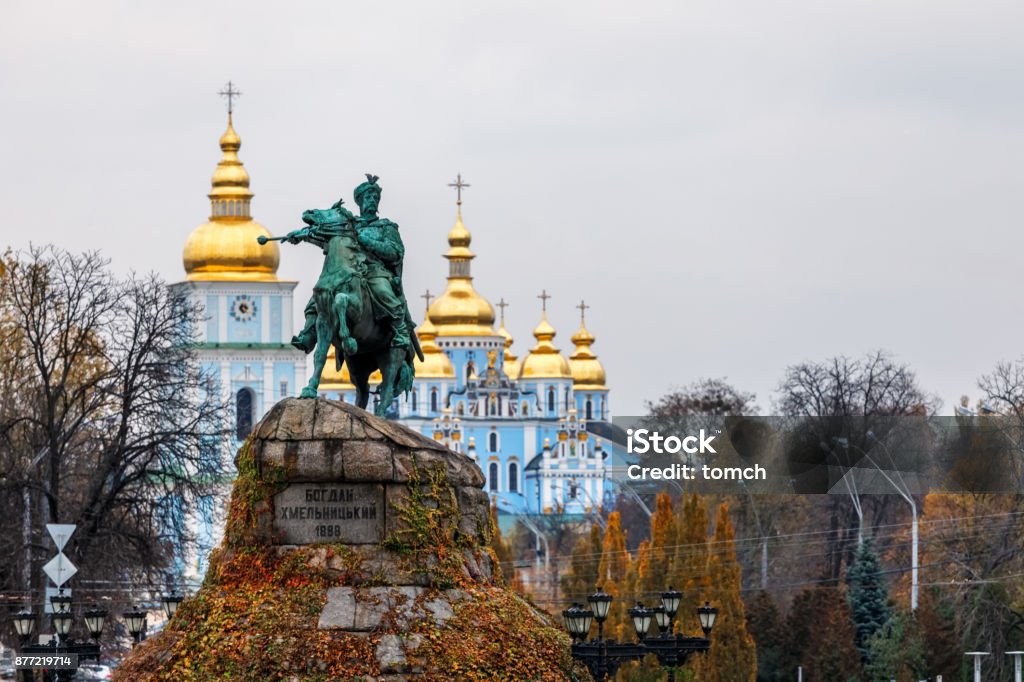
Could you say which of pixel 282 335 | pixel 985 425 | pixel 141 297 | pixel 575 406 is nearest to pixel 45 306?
pixel 141 297

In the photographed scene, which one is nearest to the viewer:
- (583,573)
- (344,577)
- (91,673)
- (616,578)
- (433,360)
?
(344,577)

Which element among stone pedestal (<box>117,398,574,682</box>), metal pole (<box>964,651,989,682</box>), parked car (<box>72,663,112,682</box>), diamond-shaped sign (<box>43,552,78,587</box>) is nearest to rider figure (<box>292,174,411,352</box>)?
stone pedestal (<box>117,398,574,682</box>)

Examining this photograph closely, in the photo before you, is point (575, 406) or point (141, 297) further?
point (575, 406)

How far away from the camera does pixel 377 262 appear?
121 feet

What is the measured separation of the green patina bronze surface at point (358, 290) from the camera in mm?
36562

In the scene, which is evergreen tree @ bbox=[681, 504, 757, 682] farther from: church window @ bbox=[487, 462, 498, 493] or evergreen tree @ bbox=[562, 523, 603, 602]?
church window @ bbox=[487, 462, 498, 493]

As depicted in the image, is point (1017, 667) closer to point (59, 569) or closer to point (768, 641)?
point (768, 641)

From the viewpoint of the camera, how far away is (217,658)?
3488 cm

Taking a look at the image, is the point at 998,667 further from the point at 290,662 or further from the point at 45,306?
the point at 290,662

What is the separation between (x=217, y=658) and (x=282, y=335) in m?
114

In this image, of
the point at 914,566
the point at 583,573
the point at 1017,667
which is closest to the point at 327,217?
the point at 1017,667

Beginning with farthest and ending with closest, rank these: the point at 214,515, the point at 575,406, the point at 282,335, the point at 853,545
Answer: the point at 575,406
the point at 282,335
the point at 853,545
the point at 214,515

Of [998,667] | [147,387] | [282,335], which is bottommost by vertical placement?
[998,667]

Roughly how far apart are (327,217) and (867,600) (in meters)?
32.3
